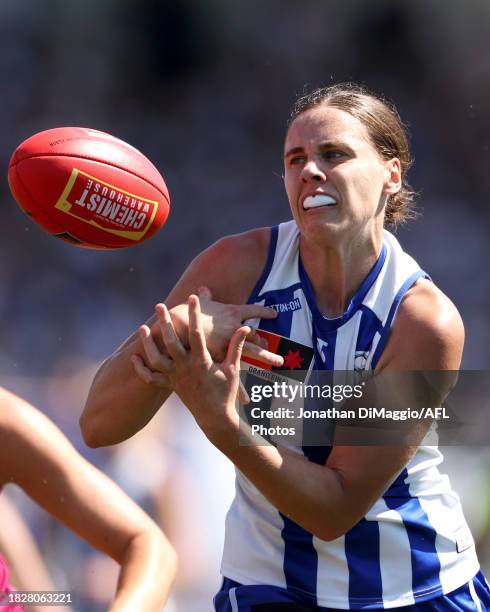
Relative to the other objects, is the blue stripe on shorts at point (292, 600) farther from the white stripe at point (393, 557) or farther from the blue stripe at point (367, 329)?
the blue stripe at point (367, 329)

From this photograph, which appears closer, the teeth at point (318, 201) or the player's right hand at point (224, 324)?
the player's right hand at point (224, 324)

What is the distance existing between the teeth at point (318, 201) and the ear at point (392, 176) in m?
0.33

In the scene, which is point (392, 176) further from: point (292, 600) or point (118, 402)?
point (292, 600)

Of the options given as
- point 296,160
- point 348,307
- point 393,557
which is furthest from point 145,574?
point 296,160

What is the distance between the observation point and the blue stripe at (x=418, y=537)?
110 inches

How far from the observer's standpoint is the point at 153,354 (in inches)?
98.0

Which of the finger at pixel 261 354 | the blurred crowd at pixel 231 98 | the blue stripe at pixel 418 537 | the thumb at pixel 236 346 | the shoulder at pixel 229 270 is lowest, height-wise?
the blue stripe at pixel 418 537

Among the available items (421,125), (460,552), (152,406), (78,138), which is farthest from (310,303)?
(421,125)

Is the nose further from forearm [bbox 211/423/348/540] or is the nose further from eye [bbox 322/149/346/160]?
forearm [bbox 211/423/348/540]

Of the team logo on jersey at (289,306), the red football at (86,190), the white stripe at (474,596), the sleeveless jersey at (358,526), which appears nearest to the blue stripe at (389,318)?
the sleeveless jersey at (358,526)

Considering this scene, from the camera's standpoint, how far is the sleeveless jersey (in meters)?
2.74

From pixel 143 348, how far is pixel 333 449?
1.96ft

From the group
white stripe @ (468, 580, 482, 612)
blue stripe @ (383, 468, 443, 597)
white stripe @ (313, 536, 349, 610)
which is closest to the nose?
blue stripe @ (383, 468, 443, 597)

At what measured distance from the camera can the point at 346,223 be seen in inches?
112
